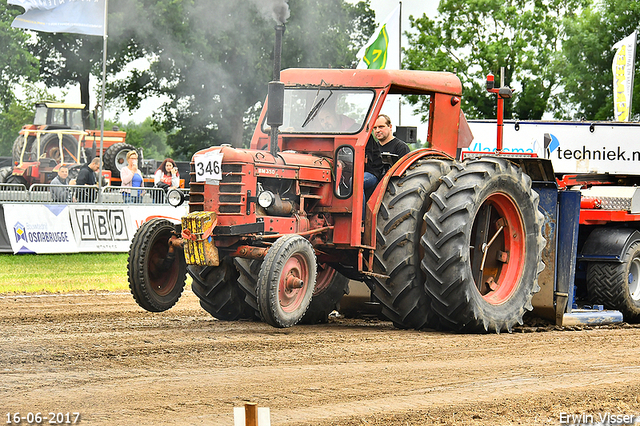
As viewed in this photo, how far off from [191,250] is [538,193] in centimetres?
371

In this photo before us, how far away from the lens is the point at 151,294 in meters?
7.94

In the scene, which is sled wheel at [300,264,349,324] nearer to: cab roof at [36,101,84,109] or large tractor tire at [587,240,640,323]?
large tractor tire at [587,240,640,323]

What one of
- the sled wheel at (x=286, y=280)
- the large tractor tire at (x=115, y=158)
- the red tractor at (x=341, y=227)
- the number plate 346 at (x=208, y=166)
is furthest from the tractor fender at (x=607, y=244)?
the large tractor tire at (x=115, y=158)

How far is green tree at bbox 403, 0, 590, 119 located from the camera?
4153 cm

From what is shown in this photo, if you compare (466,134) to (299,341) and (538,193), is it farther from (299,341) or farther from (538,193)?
(299,341)

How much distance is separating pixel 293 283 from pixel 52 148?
22543 mm

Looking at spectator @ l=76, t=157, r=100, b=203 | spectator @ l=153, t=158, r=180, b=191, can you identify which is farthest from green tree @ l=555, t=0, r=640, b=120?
spectator @ l=76, t=157, r=100, b=203

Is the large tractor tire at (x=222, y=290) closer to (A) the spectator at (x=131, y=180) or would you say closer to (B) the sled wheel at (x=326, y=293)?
(B) the sled wheel at (x=326, y=293)

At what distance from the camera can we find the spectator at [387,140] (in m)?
8.49

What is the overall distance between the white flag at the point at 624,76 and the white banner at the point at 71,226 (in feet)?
48.9

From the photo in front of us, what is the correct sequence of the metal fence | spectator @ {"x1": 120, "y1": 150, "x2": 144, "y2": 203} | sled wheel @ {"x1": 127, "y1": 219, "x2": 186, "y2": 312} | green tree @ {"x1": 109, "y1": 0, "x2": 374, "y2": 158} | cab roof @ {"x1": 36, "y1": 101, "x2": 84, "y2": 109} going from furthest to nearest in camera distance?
green tree @ {"x1": 109, "y1": 0, "x2": 374, "y2": 158} → cab roof @ {"x1": 36, "y1": 101, "x2": 84, "y2": 109} → spectator @ {"x1": 120, "y1": 150, "x2": 144, "y2": 203} → the metal fence → sled wheel @ {"x1": 127, "y1": 219, "x2": 186, "y2": 312}

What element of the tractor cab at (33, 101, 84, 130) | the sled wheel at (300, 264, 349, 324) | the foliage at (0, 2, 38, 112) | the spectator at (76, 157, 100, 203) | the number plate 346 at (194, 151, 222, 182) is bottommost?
the sled wheel at (300, 264, 349, 324)

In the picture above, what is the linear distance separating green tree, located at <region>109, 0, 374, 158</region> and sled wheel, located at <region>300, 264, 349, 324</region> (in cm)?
2312

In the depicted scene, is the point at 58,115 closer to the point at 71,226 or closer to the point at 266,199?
the point at 71,226
